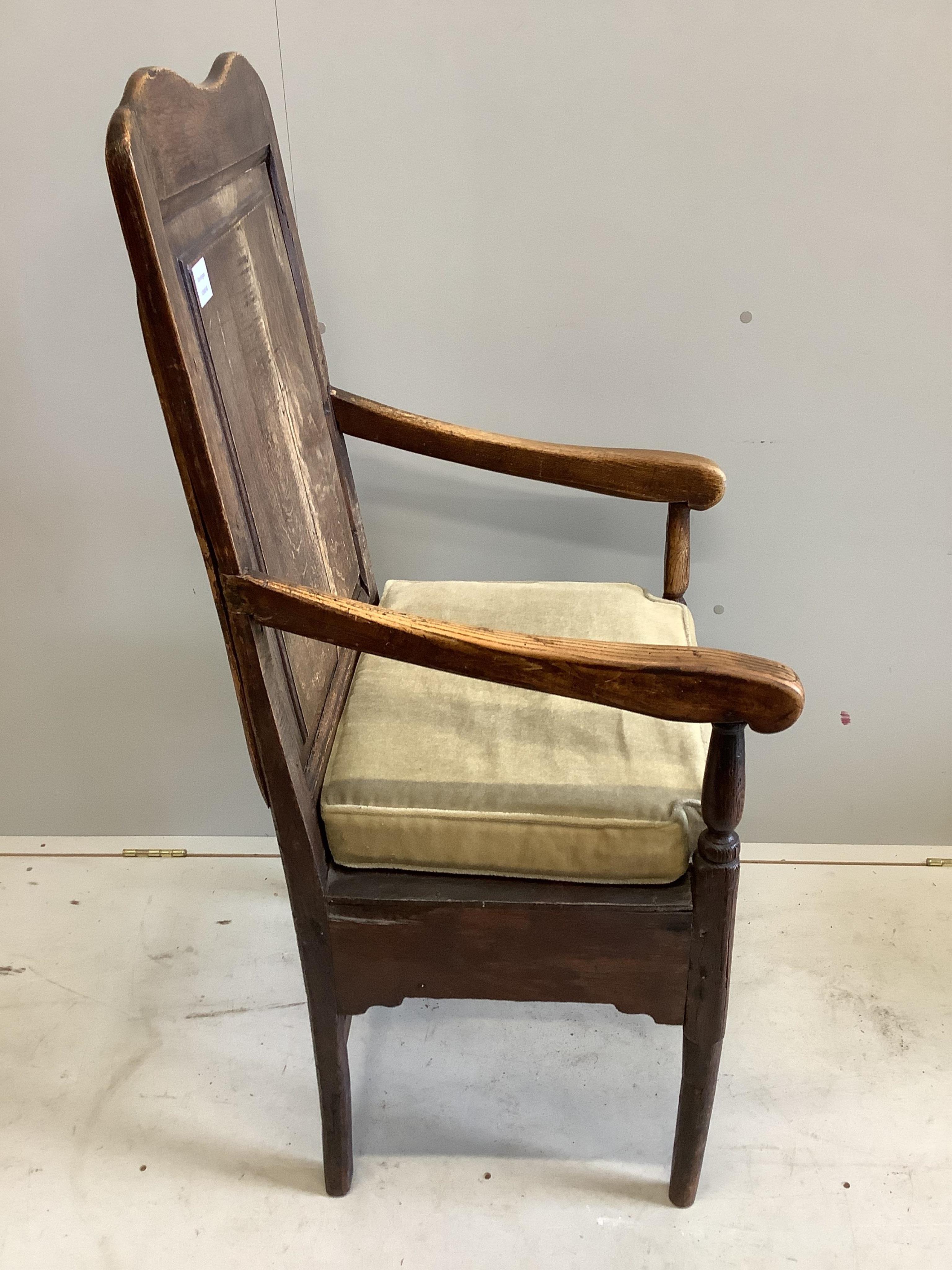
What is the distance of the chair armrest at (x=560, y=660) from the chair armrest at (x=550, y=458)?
1.38 ft

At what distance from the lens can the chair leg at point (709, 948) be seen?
2.86 feet

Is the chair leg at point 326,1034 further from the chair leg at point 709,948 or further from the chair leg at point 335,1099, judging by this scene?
the chair leg at point 709,948

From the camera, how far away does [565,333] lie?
4.42 feet

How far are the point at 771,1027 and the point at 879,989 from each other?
7.0 inches

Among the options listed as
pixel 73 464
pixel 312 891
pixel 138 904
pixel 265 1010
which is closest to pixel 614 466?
pixel 312 891

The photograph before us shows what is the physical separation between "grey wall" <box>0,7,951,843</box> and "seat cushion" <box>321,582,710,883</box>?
1.63ft

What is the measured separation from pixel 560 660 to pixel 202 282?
435 mm

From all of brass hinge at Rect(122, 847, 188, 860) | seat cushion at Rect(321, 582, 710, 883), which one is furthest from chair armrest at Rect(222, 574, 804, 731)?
brass hinge at Rect(122, 847, 188, 860)

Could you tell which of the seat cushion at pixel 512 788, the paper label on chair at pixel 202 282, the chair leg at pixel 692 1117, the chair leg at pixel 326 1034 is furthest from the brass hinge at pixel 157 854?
the paper label on chair at pixel 202 282

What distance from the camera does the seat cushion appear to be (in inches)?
37.2

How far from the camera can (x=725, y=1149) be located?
1.21m

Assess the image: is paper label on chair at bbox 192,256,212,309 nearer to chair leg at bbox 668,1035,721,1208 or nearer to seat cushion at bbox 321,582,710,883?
seat cushion at bbox 321,582,710,883

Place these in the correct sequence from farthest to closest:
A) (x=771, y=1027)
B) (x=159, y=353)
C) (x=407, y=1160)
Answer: (x=771, y=1027) < (x=407, y=1160) < (x=159, y=353)

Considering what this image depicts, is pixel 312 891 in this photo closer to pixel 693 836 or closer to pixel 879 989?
pixel 693 836
